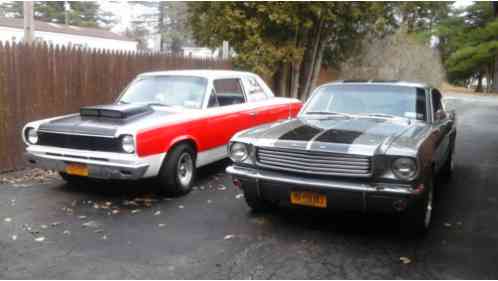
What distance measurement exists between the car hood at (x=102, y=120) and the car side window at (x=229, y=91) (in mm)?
1159

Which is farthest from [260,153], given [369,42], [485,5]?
[485,5]

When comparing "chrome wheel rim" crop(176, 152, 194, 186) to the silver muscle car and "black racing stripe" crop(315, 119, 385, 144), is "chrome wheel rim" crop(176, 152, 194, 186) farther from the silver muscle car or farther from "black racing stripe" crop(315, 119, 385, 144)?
"black racing stripe" crop(315, 119, 385, 144)

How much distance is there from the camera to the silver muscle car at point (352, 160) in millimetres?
4504

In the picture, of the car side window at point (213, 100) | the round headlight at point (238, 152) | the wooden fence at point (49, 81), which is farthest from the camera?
the wooden fence at point (49, 81)

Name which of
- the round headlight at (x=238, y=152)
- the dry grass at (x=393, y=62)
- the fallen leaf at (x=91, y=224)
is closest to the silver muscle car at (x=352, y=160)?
the round headlight at (x=238, y=152)

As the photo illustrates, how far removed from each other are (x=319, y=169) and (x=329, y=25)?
12.1 metres

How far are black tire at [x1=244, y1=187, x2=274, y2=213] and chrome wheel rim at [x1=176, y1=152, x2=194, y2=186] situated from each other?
1.25 meters

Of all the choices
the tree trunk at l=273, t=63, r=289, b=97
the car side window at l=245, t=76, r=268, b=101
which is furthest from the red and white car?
the tree trunk at l=273, t=63, r=289, b=97

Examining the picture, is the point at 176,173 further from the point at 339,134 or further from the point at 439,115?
the point at 439,115

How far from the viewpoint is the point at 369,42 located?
19.6 m

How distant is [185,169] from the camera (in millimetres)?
6680

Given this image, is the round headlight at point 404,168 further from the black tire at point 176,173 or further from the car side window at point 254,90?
the car side window at point 254,90

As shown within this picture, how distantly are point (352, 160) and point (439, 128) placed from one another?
1921 millimetres

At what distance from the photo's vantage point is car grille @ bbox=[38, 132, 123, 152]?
19.1 feet
